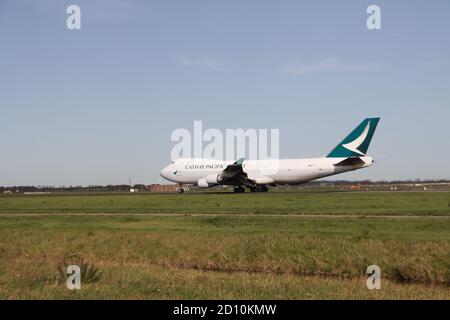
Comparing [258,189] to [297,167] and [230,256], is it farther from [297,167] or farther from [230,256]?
[230,256]

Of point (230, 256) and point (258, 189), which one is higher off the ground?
point (258, 189)

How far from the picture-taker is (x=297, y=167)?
6988 centimetres

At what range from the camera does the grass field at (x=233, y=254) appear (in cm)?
1639

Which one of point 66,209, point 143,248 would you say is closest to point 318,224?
point 143,248

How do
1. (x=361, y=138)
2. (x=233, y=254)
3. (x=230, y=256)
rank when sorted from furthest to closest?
1. (x=361, y=138)
2. (x=233, y=254)
3. (x=230, y=256)

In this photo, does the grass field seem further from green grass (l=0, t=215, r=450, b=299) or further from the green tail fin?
the green tail fin

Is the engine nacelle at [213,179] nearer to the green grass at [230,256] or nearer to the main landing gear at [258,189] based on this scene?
the main landing gear at [258,189]

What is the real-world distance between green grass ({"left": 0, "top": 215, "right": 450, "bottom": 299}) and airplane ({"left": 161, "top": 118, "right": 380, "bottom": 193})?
35.2 m

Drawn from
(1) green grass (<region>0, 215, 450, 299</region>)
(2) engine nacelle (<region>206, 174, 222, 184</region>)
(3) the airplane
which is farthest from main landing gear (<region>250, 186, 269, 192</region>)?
(1) green grass (<region>0, 215, 450, 299</region>)

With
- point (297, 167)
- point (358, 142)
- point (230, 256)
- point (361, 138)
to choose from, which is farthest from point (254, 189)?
point (230, 256)

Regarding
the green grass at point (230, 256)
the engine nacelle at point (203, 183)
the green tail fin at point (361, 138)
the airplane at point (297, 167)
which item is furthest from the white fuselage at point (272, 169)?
the green grass at point (230, 256)

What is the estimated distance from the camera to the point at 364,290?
1670 cm

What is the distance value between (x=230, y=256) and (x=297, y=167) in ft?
151
